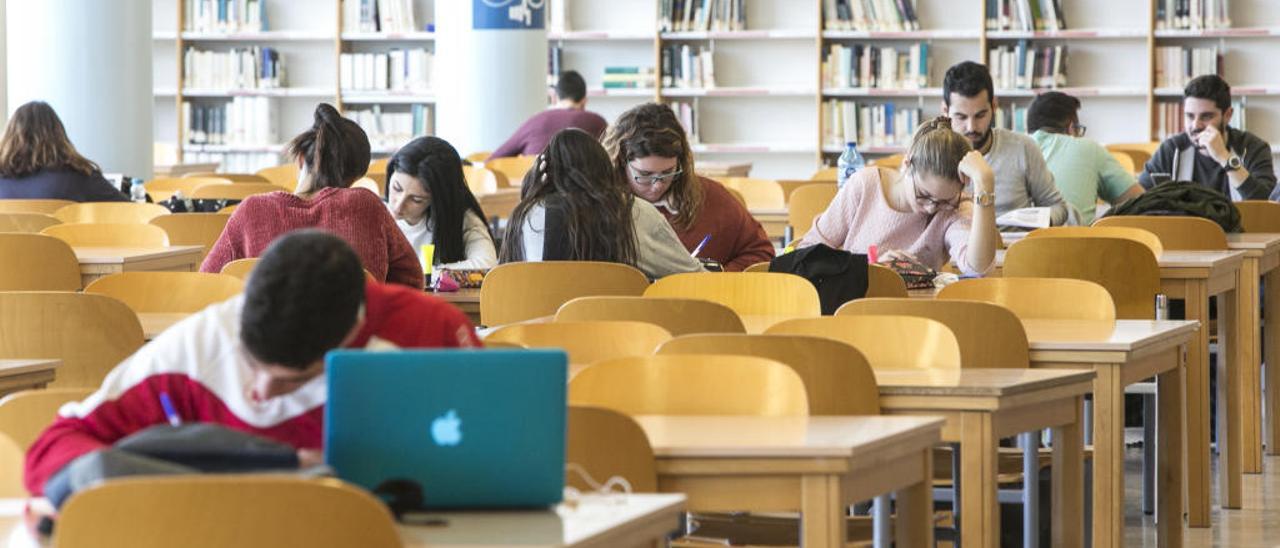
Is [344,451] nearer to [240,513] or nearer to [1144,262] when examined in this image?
[240,513]

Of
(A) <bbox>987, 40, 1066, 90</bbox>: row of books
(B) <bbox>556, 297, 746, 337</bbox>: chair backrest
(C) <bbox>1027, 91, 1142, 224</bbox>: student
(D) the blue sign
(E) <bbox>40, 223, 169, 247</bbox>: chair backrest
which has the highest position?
(D) the blue sign

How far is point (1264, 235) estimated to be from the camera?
6512 mm

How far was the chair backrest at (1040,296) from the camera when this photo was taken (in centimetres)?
442

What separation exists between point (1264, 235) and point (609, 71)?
6552 mm

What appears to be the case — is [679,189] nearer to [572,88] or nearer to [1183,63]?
[572,88]

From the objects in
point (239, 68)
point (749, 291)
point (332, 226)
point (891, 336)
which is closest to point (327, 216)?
point (332, 226)

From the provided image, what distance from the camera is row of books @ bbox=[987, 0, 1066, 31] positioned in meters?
11.8

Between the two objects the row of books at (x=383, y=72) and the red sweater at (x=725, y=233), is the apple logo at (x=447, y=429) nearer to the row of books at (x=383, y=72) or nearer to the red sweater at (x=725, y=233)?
the red sweater at (x=725, y=233)

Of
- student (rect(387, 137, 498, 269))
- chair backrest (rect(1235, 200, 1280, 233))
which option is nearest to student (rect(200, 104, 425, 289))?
student (rect(387, 137, 498, 269))

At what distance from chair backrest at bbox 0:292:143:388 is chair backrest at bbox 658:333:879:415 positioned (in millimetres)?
1343

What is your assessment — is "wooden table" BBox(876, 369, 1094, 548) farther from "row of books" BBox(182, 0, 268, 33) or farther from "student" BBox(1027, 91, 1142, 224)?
"row of books" BBox(182, 0, 268, 33)

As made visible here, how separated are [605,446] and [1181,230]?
3.87 meters

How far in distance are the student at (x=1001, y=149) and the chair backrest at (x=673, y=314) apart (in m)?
2.81

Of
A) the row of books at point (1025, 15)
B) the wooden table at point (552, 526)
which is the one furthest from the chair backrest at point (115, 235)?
the row of books at point (1025, 15)
